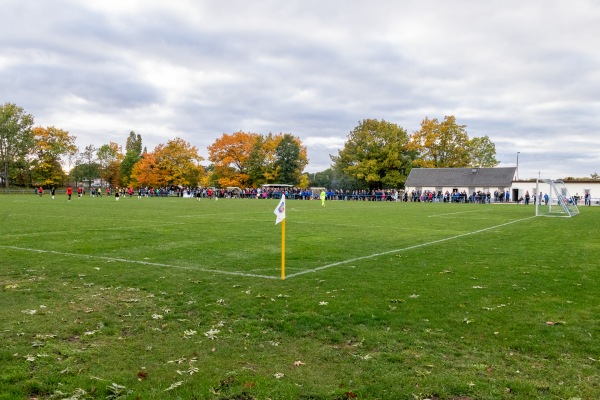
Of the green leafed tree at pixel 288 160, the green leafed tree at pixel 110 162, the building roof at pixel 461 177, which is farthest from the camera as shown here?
the green leafed tree at pixel 110 162

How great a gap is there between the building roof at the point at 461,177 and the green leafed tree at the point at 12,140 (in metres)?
65.2

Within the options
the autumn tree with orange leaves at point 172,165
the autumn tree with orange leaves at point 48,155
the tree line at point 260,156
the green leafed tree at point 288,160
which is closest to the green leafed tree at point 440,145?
the tree line at point 260,156

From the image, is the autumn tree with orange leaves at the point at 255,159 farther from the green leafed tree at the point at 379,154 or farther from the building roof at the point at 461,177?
the building roof at the point at 461,177

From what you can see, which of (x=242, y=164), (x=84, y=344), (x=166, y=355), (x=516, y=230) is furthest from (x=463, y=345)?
(x=242, y=164)

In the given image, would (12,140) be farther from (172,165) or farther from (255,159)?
(255,159)

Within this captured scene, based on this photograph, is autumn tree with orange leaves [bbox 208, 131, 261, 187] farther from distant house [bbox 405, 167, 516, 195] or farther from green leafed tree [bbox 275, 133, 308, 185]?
distant house [bbox 405, 167, 516, 195]

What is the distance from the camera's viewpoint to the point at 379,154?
7825 centimetres

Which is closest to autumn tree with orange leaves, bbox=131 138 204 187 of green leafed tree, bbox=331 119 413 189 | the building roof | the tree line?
the tree line

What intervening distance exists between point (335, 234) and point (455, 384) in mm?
13017

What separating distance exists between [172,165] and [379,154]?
36.8 meters

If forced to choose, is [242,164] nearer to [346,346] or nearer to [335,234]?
[335,234]

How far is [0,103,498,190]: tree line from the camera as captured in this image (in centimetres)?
7831

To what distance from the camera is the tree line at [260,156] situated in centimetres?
7831

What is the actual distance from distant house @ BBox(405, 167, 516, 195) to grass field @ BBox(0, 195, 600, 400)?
6319 centimetres
